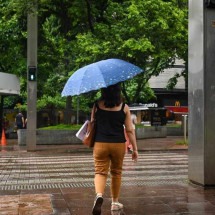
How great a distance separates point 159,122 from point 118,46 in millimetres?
8983

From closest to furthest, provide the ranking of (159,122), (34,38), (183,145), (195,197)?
(195,197) < (34,38) < (183,145) < (159,122)

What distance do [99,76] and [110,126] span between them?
2.19 ft

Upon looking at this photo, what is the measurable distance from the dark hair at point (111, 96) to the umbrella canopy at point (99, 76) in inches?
5.6

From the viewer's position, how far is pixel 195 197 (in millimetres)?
6992

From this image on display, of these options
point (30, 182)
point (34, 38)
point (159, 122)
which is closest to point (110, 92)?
point (30, 182)

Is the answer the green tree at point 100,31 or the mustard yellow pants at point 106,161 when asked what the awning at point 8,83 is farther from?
the mustard yellow pants at point 106,161

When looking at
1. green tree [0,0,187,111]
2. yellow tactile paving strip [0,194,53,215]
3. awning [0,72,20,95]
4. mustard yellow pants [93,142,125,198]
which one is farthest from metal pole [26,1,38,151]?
mustard yellow pants [93,142,125,198]

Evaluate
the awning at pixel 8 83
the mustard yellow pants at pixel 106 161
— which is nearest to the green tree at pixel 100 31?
the awning at pixel 8 83

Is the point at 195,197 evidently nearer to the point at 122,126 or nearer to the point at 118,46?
the point at 122,126

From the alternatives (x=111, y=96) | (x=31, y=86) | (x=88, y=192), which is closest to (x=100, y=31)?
(x=31, y=86)

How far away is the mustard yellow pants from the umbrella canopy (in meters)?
0.76

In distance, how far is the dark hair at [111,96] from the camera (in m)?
5.76

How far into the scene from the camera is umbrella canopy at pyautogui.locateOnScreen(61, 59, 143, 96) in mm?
5622

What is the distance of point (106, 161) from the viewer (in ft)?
19.1
